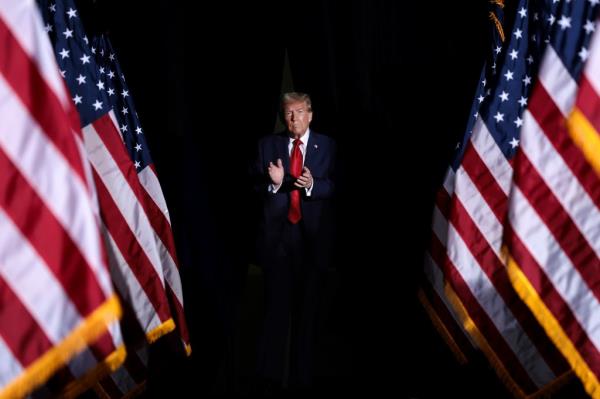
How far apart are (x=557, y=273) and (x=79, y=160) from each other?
1531mm

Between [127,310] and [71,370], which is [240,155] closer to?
[127,310]

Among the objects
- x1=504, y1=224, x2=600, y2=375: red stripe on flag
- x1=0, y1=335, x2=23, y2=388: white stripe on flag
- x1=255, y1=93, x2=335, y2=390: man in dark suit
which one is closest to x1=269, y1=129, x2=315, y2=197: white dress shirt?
x1=255, y1=93, x2=335, y2=390: man in dark suit

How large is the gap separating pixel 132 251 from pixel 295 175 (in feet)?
2.52

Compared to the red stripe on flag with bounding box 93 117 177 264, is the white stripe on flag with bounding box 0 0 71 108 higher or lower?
higher

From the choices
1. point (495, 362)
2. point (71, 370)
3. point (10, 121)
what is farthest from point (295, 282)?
point (10, 121)

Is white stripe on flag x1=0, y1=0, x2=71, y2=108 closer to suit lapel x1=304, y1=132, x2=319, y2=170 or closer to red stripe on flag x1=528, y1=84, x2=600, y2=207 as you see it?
suit lapel x1=304, y1=132, x2=319, y2=170

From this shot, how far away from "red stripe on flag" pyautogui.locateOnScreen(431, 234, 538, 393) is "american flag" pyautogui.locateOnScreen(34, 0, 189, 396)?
1.17 meters

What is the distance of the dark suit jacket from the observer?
2.36 meters

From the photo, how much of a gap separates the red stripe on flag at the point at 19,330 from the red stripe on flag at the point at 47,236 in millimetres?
116

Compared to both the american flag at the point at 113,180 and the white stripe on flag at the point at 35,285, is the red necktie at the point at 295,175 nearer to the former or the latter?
the american flag at the point at 113,180

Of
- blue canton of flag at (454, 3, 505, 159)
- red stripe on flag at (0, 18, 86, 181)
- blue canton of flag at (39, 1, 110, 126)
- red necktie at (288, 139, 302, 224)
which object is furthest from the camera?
red necktie at (288, 139, 302, 224)

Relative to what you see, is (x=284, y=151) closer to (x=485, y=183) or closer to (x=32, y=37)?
(x=485, y=183)

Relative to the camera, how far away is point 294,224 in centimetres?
238

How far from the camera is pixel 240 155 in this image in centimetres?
271
